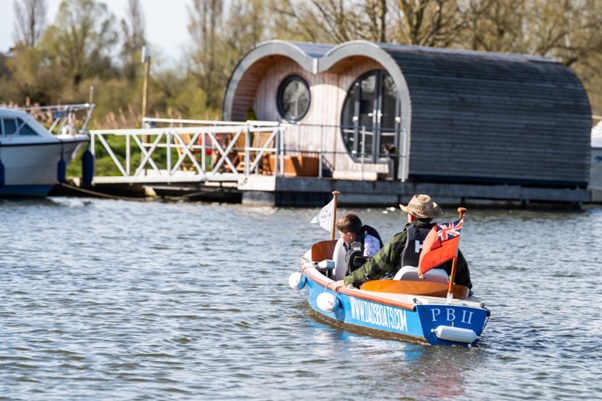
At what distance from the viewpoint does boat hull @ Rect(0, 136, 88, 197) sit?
90.5 feet

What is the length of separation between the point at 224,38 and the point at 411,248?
43023 mm

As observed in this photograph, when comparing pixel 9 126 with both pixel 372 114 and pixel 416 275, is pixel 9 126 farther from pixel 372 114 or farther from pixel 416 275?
pixel 416 275

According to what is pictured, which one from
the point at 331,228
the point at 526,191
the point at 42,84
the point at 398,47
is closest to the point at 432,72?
the point at 398,47

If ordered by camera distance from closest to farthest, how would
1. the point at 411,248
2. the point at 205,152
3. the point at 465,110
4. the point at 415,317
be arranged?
the point at 415,317, the point at 411,248, the point at 465,110, the point at 205,152

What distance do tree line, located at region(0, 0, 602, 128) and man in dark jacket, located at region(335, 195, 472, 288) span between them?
25848 millimetres

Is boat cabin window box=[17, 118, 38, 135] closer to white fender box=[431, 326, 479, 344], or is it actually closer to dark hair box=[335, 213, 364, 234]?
dark hair box=[335, 213, 364, 234]

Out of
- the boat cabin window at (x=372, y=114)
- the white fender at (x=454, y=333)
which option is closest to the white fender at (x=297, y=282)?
the white fender at (x=454, y=333)

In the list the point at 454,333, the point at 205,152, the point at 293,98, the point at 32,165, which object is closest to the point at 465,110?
the point at 293,98

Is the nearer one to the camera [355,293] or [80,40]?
[355,293]

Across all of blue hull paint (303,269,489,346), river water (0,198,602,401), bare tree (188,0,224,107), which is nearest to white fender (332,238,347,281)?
river water (0,198,602,401)

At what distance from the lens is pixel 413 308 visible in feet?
35.3

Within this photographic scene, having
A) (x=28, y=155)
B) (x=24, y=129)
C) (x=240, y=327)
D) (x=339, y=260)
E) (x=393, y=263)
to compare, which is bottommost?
(x=240, y=327)

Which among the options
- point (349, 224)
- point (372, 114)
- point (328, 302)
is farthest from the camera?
point (372, 114)

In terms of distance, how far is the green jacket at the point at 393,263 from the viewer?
37.1 feet
